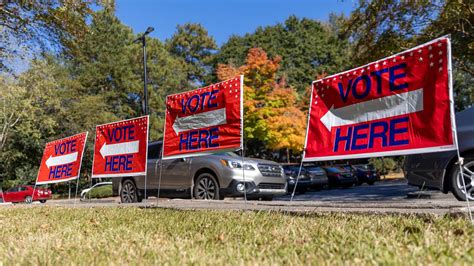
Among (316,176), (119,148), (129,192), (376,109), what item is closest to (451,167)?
(376,109)

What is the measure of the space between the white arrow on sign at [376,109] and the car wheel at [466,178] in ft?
6.63

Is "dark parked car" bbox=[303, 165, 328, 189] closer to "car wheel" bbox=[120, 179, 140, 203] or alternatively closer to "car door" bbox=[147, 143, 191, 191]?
"car wheel" bbox=[120, 179, 140, 203]

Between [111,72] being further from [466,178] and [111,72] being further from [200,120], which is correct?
[466,178]

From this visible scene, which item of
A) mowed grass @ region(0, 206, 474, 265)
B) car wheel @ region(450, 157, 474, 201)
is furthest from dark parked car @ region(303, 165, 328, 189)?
mowed grass @ region(0, 206, 474, 265)

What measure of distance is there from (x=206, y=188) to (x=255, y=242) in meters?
5.99

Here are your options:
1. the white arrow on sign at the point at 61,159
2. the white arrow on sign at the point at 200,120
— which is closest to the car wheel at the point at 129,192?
the white arrow on sign at the point at 61,159

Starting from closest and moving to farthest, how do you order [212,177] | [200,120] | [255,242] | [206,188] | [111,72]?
[255,242], [200,120], [212,177], [206,188], [111,72]

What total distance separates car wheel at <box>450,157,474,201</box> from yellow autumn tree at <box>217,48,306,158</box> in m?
21.1

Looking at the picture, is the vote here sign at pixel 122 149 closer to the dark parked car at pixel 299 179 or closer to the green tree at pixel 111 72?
the dark parked car at pixel 299 179

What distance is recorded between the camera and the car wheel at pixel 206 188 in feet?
30.3

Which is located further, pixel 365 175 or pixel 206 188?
pixel 365 175

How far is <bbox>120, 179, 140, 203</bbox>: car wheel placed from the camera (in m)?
10.8

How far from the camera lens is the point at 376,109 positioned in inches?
204

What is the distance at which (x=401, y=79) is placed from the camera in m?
4.91
